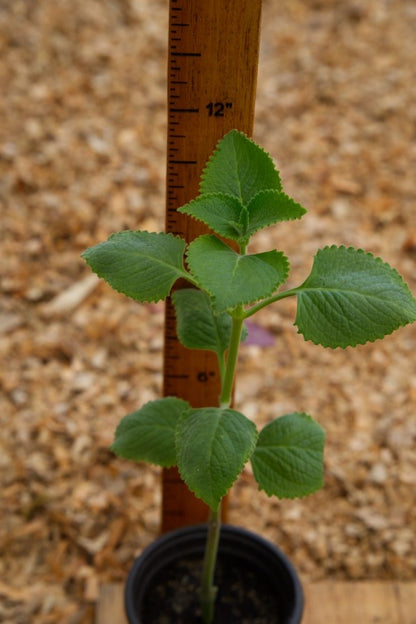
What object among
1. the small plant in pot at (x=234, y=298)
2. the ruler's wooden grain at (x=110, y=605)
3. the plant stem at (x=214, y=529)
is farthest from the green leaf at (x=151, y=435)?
the ruler's wooden grain at (x=110, y=605)

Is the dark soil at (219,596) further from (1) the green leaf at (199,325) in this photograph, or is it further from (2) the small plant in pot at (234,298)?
(1) the green leaf at (199,325)

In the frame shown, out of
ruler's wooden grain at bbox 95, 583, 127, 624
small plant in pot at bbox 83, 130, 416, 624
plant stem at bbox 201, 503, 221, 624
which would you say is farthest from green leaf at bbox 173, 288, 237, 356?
ruler's wooden grain at bbox 95, 583, 127, 624

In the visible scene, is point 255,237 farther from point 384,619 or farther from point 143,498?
point 384,619

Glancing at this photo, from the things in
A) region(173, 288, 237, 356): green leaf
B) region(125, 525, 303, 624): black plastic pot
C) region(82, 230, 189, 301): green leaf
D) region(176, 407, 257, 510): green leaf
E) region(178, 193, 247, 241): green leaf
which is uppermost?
region(178, 193, 247, 241): green leaf

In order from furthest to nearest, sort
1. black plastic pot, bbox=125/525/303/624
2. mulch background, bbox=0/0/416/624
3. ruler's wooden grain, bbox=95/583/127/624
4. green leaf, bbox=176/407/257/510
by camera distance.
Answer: mulch background, bbox=0/0/416/624 < ruler's wooden grain, bbox=95/583/127/624 < black plastic pot, bbox=125/525/303/624 < green leaf, bbox=176/407/257/510

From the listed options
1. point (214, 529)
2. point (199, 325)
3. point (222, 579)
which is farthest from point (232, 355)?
point (222, 579)

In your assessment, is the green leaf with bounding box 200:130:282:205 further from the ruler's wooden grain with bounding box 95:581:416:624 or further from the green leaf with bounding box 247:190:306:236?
the ruler's wooden grain with bounding box 95:581:416:624

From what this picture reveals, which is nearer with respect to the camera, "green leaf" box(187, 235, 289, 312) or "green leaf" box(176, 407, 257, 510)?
"green leaf" box(187, 235, 289, 312)

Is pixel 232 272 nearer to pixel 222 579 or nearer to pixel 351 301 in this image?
pixel 351 301
